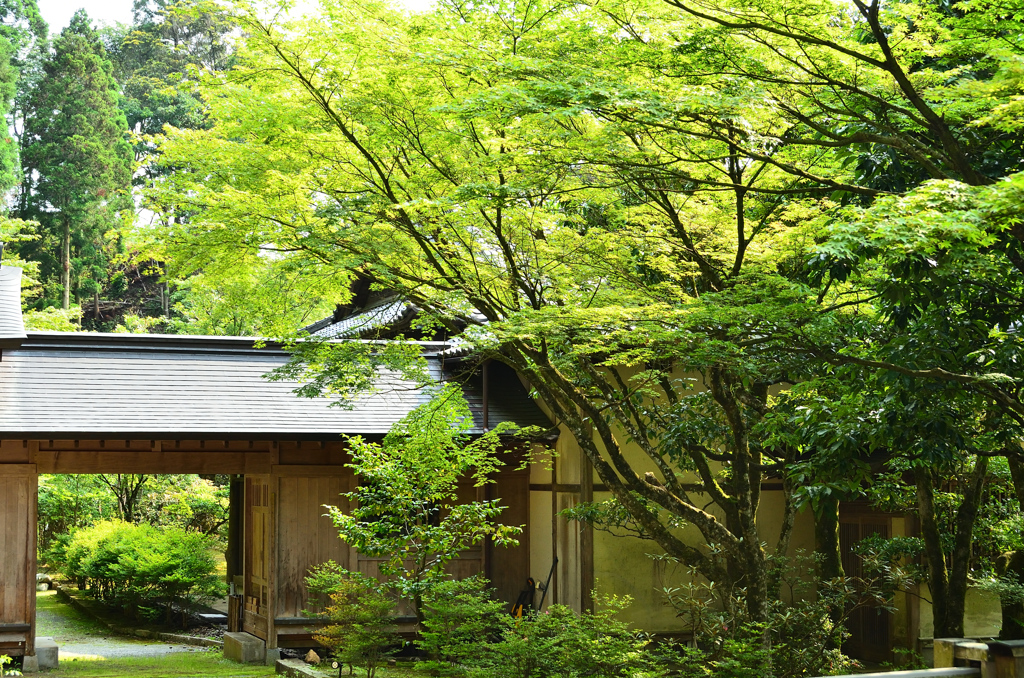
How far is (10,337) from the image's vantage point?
412 inches

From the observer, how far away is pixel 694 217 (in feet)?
26.8

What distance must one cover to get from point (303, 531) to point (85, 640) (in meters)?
5.32

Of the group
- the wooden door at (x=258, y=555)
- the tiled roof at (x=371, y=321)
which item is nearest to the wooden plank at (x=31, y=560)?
the wooden door at (x=258, y=555)

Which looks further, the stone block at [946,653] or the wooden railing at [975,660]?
the stone block at [946,653]

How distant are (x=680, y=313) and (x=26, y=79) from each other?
35489 mm

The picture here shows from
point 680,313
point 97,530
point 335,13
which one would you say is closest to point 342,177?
point 335,13

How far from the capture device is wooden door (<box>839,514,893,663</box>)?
11.5m

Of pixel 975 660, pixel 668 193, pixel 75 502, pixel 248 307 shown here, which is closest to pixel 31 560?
pixel 668 193

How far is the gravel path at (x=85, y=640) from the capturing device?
1346 cm

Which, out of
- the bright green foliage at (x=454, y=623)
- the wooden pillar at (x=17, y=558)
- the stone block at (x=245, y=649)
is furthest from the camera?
the stone block at (x=245, y=649)

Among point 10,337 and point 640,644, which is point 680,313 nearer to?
point 640,644

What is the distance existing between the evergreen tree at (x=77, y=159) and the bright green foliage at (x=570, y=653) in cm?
2632

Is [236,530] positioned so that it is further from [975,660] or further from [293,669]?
[975,660]

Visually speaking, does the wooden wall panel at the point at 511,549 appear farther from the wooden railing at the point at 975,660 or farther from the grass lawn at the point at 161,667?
the wooden railing at the point at 975,660
